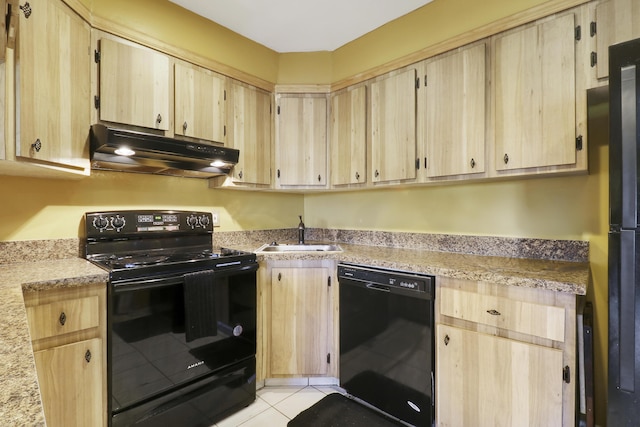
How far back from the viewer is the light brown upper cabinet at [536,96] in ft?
4.89

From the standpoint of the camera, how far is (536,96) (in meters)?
1.57

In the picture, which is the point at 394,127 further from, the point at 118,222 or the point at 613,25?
the point at 118,222

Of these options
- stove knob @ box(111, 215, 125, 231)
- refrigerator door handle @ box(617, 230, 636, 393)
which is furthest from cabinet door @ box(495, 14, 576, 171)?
stove knob @ box(111, 215, 125, 231)

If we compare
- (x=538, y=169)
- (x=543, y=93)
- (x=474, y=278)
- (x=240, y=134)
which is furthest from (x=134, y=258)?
(x=543, y=93)

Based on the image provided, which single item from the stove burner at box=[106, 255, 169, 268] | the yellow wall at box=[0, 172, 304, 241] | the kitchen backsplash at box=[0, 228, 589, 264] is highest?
the yellow wall at box=[0, 172, 304, 241]

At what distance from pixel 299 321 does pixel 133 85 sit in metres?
1.81

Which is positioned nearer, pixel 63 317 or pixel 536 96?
pixel 63 317

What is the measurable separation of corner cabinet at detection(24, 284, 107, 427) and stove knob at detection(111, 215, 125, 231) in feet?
2.01

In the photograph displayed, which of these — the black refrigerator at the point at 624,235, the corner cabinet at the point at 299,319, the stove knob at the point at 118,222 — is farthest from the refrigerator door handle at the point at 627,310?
the stove knob at the point at 118,222

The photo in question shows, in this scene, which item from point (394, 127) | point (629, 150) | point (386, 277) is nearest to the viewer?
point (629, 150)

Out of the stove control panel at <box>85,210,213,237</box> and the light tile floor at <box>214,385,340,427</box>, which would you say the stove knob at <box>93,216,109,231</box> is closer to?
the stove control panel at <box>85,210,213,237</box>

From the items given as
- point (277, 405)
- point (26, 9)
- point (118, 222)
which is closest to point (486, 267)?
point (277, 405)

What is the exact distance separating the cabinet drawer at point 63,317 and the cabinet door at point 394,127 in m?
1.83

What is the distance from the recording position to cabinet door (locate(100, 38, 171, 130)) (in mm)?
1701
